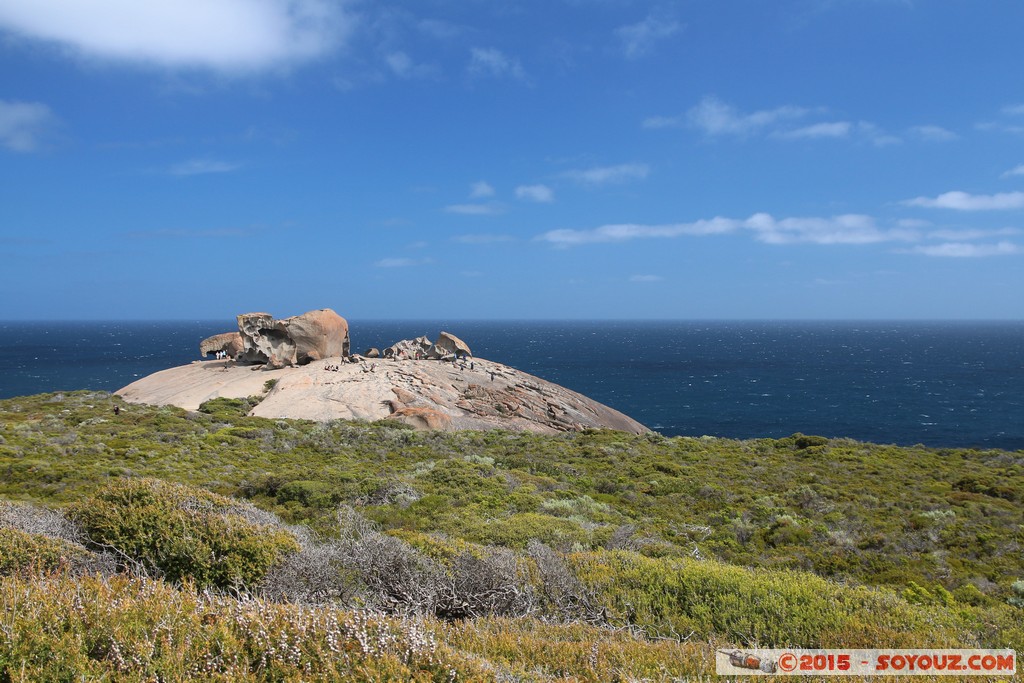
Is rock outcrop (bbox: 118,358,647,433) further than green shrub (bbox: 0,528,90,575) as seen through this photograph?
Yes

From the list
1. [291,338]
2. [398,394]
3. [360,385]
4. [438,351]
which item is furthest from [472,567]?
[438,351]

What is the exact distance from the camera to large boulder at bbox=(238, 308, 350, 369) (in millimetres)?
43969

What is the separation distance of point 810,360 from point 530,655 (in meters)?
131

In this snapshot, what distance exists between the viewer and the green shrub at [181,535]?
779 centimetres

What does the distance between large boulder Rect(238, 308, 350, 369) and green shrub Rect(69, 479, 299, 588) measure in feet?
117

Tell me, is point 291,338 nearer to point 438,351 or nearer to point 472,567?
point 438,351

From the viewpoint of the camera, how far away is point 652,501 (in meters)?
17.0

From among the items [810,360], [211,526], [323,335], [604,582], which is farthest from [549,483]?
[810,360]

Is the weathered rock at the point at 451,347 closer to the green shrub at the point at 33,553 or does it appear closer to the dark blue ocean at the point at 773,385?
the dark blue ocean at the point at 773,385

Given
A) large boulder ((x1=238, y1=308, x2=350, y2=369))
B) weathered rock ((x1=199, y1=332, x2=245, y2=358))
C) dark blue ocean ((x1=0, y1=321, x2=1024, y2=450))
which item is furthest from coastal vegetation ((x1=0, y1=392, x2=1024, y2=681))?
dark blue ocean ((x1=0, y1=321, x2=1024, y2=450))

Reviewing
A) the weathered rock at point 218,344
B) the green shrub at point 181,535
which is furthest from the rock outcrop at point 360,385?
the green shrub at point 181,535

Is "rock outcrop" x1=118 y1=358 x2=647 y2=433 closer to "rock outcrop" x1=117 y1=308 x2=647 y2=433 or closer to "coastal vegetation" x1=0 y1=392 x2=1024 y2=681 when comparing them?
"rock outcrop" x1=117 y1=308 x2=647 y2=433

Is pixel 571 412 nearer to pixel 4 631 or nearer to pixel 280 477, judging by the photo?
pixel 280 477

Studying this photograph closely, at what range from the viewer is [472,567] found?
8.27 m
